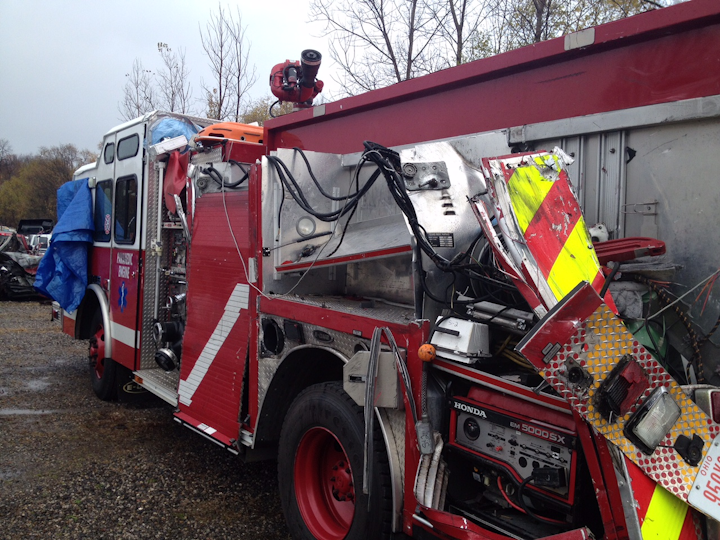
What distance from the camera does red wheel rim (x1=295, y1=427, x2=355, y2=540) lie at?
3.07 meters

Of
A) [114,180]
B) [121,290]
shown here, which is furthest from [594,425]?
[114,180]

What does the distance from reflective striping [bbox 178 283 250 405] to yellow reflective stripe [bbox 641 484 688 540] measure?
2.57 meters

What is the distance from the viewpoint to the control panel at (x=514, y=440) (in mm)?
2012

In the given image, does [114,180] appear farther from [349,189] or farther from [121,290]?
[349,189]

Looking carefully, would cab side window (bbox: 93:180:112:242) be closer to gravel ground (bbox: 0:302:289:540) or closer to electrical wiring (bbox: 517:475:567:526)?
gravel ground (bbox: 0:302:289:540)

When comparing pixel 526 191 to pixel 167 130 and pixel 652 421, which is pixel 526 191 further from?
pixel 167 130

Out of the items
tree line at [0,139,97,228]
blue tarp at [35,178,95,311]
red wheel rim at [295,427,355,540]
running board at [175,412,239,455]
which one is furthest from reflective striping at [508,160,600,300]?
tree line at [0,139,97,228]

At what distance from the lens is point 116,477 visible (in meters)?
4.31

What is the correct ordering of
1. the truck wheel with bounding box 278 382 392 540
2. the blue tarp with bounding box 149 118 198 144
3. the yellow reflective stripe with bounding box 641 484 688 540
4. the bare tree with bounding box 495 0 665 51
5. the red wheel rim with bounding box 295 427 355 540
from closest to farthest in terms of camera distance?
the yellow reflective stripe with bounding box 641 484 688 540 < the truck wheel with bounding box 278 382 392 540 < the red wheel rim with bounding box 295 427 355 540 < the blue tarp with bounding box 149 118 198 144 < the bare tree with bounding box 495 0 665 51

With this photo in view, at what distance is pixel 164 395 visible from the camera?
4.77 meters

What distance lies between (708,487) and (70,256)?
6287 mm

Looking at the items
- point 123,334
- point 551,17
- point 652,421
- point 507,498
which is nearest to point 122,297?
point 123,334

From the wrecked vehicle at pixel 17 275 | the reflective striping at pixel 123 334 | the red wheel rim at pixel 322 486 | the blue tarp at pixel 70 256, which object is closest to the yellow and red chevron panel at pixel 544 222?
the red wheel rim at pixel 322 486

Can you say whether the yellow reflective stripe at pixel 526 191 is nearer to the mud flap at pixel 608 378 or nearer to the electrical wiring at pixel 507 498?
the mud flap at pixel 608 378
